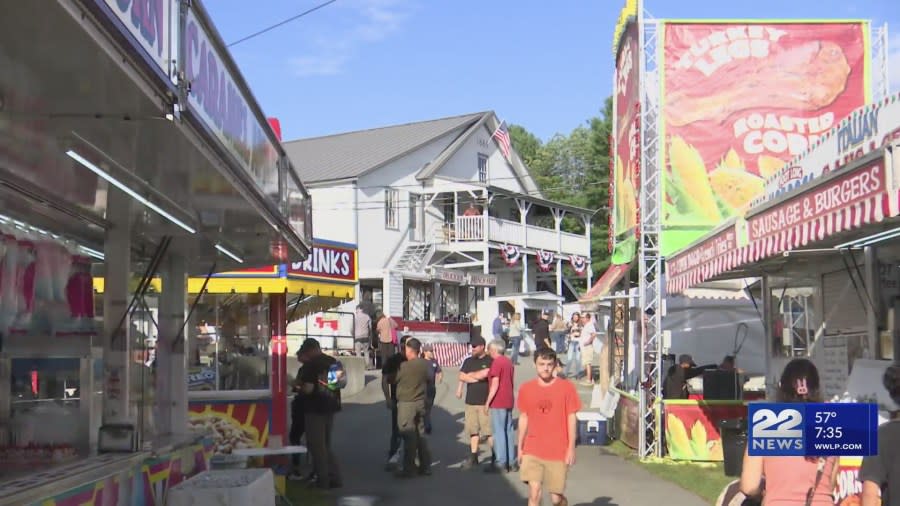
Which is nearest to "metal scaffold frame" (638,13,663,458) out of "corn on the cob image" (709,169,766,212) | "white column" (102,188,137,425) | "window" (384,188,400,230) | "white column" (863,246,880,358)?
"corn on the cob image" (709,169,766,212)

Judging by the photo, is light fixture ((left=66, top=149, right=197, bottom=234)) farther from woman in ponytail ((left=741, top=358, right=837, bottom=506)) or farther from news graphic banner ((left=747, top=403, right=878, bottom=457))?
woman in ponytail ((left=741, top=358, right=837, bottom=506))

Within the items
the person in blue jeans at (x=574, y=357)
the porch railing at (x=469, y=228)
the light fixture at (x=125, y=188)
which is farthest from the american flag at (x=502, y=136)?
the light fixture at (x=125, y=188)

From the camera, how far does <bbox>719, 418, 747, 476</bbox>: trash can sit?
37.1 ft

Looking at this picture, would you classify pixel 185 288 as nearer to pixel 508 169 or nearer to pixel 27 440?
pixel 27 440

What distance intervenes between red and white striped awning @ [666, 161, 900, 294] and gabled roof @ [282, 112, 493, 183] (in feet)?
78.2

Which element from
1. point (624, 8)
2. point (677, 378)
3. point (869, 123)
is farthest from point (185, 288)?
point (624, 8)

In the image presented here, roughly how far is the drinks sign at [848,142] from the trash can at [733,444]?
2.75 metres

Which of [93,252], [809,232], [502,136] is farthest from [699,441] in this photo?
[502,136]

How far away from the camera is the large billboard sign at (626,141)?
1470 centimetres

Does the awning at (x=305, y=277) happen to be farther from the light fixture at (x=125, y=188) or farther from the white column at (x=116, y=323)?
the light fixture at (x=125, y=188)

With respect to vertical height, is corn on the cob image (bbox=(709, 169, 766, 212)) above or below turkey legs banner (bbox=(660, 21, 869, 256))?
below

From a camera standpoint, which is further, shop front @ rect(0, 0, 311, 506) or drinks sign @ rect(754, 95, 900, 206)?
drinks sign @ rect(754, 95, 900, 206)

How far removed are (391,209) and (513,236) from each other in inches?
215

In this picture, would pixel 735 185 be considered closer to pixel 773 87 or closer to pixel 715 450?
pixel 773 87
